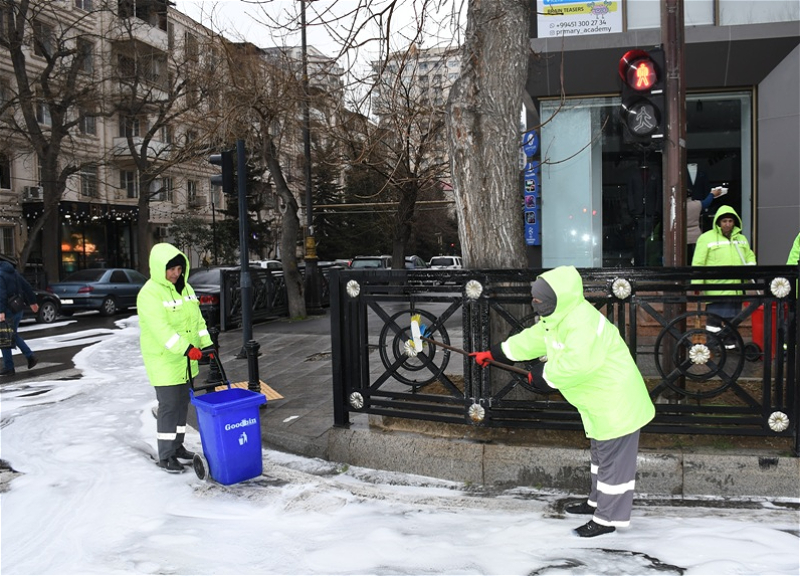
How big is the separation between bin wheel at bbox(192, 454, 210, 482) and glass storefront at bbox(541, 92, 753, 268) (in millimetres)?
8585

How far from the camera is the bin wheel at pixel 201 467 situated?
16.4ft

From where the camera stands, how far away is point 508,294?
4988 mm

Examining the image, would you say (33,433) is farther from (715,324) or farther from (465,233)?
(715,324)

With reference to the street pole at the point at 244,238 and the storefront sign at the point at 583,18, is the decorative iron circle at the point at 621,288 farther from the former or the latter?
the storefront sign at the point at 583,18

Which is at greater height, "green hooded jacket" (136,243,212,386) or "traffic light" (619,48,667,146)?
"traffic light" (619,48,667,146)

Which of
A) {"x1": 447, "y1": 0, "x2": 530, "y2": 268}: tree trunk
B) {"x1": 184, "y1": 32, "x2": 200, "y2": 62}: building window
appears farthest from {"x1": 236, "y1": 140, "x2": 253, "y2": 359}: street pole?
{"x1": 184, "y1": 32, "x2": 200, "y2": 62}: building window

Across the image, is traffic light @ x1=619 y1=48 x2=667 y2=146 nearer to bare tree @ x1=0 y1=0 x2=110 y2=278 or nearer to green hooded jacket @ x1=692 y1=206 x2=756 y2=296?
green hooded jacket @ x1=692 y1=206 x2=756 y2=296

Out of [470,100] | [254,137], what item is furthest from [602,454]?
[254,137]

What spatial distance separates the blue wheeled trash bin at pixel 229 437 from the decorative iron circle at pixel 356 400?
30.5 inches

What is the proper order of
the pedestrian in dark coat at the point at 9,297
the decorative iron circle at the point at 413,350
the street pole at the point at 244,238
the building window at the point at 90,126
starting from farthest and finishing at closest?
the building window at the point at 90,126 → the pedestrian in dark coat at the point at 9,297 → the street pole at the point at 244,238 → the decorative iron circle at the point at 413,350

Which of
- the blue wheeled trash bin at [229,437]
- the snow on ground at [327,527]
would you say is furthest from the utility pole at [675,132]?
the blue wheeled trash bin at [229,437]

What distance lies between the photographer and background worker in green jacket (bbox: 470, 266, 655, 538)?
3818mm

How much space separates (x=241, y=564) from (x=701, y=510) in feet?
9.59

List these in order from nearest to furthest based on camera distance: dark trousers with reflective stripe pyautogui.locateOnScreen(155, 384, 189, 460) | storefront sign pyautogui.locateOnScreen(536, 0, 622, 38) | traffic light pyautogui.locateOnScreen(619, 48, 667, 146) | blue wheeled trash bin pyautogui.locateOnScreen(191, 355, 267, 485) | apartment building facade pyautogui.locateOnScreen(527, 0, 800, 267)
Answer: blue wheeled trash bin pyautogui.locateOnScreen(191, 355, 267, 485) < dark trousers with reflective stripe pyautogui.locateOnScreen(155, 384, 189, 460) < traffic light pyautogui.locateOnScreen(619, 48, 667, 146) < apartment building facade pyautogui.locateOnScreen(527, 0, 800, 267) < storefront sign pyautogui.locateOnScreen(536, 0, 622, 38)
